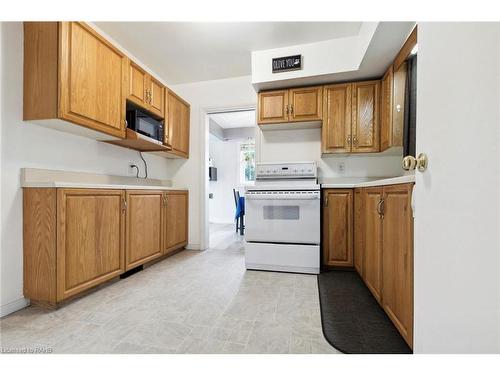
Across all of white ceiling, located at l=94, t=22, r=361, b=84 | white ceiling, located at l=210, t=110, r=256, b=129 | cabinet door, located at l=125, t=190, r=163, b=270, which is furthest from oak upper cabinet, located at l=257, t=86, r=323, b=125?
white ceiling, located at l=210, t=110, r=256, b=129

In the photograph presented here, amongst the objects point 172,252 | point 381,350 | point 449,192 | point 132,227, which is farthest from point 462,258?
point 172,252

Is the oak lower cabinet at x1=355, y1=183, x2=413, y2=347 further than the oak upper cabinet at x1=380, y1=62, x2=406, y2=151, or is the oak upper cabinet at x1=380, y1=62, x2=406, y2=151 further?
the oak upper cabinet at x1=380, y1=62, x2=406, y2=151

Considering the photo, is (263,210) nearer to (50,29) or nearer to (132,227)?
(132,227)

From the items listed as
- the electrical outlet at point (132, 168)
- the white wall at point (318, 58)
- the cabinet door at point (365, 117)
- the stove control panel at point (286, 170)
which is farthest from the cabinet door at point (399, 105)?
the electrical outlet at point (132, 168)

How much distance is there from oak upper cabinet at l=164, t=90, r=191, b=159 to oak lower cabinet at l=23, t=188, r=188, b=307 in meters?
0.95

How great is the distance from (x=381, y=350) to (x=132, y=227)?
6.90 feet

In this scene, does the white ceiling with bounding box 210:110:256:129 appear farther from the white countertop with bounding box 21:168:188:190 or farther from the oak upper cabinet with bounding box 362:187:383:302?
the oak upper cabinet with bounding box 362:187:383:302

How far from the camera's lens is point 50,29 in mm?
1568

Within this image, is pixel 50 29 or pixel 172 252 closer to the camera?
pixel 50 29

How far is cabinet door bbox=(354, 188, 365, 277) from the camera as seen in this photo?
6.79 feet

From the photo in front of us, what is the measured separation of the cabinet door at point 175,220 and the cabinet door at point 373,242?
2.13m

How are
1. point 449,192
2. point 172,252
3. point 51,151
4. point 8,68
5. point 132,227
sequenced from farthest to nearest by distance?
point 172,252 → point 132,227 → point 51,151 → point 8,68 → point 449,192

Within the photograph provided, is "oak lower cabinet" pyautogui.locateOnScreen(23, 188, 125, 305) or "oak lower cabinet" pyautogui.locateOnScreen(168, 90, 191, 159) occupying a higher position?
"oak lower cabinet" pyautogui.locateOnScreen(168, 90, 191, 159)
